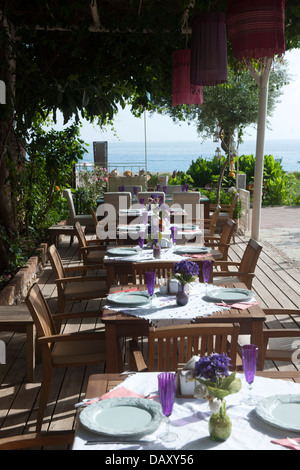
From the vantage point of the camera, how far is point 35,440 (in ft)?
7.38

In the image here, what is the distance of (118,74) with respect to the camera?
861 centimetres

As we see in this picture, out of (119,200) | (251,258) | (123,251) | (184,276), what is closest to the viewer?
(184,276)

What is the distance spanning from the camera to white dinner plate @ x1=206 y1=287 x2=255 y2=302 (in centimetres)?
375

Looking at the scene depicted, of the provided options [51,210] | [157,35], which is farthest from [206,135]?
[157,35]

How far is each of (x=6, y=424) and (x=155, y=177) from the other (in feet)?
35.9

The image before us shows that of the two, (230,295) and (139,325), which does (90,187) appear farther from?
(139,325)

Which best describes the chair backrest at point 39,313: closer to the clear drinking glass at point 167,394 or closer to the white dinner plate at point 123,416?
the white dinner plate at point 123,416

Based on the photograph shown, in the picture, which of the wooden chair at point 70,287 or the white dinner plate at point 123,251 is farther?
the white dinner plate at point 123,251

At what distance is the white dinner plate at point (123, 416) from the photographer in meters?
2.05

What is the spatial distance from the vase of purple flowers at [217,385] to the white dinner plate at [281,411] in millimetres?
194

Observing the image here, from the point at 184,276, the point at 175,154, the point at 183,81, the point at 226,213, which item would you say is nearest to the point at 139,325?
the point at 184,276

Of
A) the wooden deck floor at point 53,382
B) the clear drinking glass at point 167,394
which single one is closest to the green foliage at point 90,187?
the wooden deck floor at point 53,382

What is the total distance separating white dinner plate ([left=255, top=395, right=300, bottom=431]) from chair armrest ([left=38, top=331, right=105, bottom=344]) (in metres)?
1.60

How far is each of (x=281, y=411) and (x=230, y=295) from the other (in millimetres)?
1684
